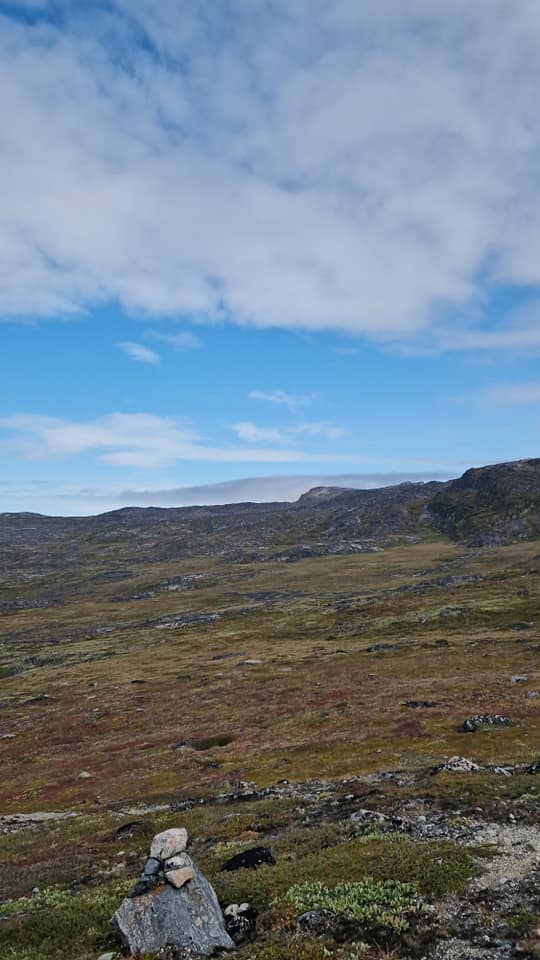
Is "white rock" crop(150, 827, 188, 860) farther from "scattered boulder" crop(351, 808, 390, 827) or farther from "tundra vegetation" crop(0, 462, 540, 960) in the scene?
"scattered boulder" crop(351, 808, 390, 827)

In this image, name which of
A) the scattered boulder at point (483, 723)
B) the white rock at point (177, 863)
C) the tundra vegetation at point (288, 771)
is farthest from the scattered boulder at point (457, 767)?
the white rock at point (177, 863)

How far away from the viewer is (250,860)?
76.9ft

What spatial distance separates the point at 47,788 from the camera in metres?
52.9

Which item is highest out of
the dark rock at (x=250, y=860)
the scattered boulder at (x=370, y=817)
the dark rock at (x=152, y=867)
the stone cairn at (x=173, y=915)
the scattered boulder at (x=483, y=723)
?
the dark rock at (x=152, y=867)

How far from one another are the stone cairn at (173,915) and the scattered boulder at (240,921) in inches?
16.5

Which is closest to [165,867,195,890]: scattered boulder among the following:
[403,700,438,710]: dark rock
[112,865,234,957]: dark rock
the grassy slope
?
[112,865,234,957]: dark rock

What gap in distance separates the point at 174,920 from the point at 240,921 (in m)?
2.28

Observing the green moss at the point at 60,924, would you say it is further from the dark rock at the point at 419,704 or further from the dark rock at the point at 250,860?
the dark rock at the point at 419,704

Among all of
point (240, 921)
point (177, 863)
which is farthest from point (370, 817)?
point (177, 863)

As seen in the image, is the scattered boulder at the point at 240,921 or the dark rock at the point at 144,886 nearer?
the scattered boulder at the point at 240,921

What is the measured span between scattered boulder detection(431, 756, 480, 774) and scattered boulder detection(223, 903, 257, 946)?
22996 mm

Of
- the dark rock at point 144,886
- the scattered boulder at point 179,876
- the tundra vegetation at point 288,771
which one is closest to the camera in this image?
the scattered boulder at point 179,876

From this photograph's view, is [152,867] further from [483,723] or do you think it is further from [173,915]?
[483,723]

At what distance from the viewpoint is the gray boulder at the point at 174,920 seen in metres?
16.7
